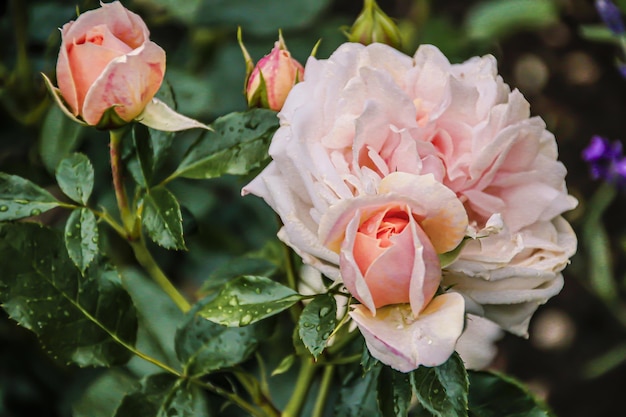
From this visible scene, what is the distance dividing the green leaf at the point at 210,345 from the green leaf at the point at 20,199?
0.39 feet

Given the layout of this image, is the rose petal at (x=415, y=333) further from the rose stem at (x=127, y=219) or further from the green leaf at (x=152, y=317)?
the green leaf at (x=152, y=317)

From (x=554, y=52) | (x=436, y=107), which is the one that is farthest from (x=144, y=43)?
(x=554, y=52)

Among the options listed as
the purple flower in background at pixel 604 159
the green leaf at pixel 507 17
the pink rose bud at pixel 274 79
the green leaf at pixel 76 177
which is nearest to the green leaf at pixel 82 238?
the green leaf at pixel 76 177

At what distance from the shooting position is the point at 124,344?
1.74 feet

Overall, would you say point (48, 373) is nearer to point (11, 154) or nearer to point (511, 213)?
point (11, 154)

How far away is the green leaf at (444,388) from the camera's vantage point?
0.42m

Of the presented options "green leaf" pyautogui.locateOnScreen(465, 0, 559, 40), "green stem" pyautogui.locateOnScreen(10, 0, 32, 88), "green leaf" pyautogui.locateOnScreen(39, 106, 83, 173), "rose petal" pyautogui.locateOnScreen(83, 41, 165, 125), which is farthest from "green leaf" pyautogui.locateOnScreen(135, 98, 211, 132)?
"green leaf" pyautogui.locateOnScreen(465, 0, 559, 40)

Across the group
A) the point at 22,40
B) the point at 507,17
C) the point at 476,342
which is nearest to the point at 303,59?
the point at 22,40

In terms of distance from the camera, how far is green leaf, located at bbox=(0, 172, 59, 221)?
0.47 m

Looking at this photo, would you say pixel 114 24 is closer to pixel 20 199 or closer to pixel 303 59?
pixel 20 199

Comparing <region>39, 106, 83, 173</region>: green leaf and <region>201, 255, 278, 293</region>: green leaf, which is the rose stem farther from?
<region>39, 106, 83, 173</region>: green leaf

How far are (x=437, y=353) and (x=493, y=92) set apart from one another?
0.51 ft

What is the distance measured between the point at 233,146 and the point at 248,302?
0.34ft

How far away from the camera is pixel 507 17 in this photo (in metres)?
1.54
